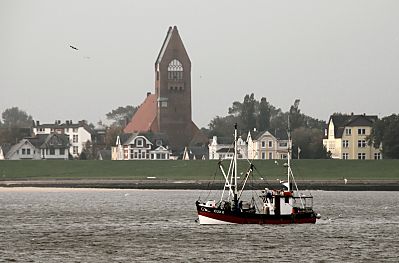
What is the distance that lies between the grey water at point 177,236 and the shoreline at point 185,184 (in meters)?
43.0

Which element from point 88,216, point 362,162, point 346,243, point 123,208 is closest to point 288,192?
point 346,243

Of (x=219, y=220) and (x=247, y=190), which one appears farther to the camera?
(x=247, y=190)

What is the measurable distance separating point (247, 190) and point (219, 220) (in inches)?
3410

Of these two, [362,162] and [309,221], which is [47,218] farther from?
[362,162]

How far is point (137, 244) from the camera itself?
7662cm

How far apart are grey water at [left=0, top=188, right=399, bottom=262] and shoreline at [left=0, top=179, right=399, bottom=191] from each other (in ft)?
141

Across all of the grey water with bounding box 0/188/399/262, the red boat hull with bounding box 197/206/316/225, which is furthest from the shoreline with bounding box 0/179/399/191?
the red boat hull with bounding box 197/206/316/225

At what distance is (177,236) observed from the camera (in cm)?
8256

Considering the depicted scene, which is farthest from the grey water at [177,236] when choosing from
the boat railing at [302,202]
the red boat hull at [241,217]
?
the boat railing at [302,202]

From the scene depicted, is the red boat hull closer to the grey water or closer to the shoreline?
the grey water

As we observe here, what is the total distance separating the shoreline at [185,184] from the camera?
16975 cm

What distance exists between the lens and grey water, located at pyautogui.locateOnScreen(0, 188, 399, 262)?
69.7 metres

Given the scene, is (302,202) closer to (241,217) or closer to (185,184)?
(241,217)

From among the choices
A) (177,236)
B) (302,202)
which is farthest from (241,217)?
(302,202)
